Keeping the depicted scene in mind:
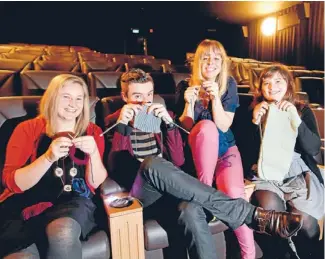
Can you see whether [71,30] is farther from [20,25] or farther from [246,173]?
[246,173]

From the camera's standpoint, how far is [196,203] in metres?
1.01

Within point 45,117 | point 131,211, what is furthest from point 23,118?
point 131,211

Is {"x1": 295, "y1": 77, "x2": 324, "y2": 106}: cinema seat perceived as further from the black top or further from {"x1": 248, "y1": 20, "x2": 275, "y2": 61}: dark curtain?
{"x1": 248, "y1": 20, "x2": 275, "y2": 61}: dark curtain

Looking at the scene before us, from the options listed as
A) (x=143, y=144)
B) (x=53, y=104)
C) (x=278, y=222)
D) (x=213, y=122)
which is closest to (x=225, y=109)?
(x=213, y=122)

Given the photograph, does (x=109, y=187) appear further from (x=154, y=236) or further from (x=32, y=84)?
(x=32, y=84)

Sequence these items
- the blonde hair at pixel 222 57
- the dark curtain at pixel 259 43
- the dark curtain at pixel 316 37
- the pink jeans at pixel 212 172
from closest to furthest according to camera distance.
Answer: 1. the pink jeans at pixel 212 172
2. the blonde hair at pixel 222 57
3. the dark curtain at pixel 316 37
4. the dark curtain at pixel 259 43

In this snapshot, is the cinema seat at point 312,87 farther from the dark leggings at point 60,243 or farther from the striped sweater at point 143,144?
the dark leggings at point 60,243

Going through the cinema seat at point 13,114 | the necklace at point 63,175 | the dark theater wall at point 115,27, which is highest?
the dark theater wall at point 115,27

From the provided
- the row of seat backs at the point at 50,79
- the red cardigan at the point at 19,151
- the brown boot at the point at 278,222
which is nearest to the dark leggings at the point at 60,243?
the red cardigan at the point at 19,151

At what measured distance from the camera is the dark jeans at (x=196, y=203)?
0.96m

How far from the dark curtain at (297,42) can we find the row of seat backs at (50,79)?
478cm

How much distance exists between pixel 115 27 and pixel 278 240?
894cm

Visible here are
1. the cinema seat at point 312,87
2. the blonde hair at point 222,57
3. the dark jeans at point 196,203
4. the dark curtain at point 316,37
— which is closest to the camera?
the dark jeans at point 196,203

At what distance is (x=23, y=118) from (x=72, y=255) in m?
0.63
